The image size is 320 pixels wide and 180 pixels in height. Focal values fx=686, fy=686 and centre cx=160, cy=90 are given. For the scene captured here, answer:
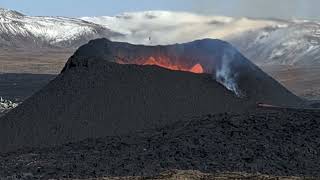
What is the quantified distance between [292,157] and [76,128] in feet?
31.5

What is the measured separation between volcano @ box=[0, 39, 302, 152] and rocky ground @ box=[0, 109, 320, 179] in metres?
2.09

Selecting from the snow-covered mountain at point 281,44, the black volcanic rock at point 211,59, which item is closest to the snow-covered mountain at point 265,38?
the snow-covered mountain at point 281,44

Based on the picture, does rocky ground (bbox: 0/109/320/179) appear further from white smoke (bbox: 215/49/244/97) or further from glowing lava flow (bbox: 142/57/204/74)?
glowing lava flow (bbox: 142/57/204/74)

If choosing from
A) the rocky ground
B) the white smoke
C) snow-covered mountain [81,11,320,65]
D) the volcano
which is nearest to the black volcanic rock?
the white smoke

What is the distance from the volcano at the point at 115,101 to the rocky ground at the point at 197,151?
2.09 meters

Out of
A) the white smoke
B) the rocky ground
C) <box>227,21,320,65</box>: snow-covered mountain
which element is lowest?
<box>227,21,320,65</box>: snow-covered mountain

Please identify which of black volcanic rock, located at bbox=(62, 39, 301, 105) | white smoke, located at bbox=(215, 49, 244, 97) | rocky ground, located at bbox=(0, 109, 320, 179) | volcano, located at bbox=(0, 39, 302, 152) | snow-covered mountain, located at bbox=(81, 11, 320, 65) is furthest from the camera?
snow-covered mountain, located at bbox=(81, 11, 320, 65)

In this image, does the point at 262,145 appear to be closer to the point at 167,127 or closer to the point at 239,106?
the point at 167,127

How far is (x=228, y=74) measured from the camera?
34312 mm

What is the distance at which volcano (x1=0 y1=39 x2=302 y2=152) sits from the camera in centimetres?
2812

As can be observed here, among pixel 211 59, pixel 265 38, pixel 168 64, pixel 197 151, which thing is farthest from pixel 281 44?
pixel 197 151

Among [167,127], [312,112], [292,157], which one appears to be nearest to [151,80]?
[167,127]

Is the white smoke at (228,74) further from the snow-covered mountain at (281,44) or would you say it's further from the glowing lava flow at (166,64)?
the snow-covered mountain at (281,44)

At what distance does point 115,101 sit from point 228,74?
24.2 feet
